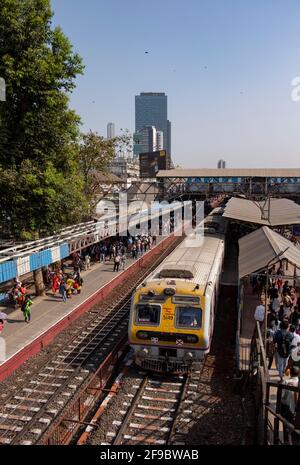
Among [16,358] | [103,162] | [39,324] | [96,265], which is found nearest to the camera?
[16,358]

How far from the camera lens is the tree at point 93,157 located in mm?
31672

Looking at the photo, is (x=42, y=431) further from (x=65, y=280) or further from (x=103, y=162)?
(x=103, y=162)

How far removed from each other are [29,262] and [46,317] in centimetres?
252

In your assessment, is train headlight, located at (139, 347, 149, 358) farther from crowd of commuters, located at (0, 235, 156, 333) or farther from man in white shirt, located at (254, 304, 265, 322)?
crowd of commuters, located at (0, 235, 156, 333)

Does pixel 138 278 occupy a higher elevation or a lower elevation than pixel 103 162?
lower

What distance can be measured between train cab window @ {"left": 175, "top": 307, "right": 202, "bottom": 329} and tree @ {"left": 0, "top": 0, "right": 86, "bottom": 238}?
8.29m

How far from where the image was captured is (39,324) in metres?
16.7

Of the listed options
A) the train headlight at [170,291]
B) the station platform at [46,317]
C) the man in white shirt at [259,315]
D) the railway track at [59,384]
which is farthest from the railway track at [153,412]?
the station platform at [46,317]

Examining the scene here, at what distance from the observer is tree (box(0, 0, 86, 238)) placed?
55.8ft

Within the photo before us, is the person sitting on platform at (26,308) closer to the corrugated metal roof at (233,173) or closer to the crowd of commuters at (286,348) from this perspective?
the crowd of commuters at (286,348)

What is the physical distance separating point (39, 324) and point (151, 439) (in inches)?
329

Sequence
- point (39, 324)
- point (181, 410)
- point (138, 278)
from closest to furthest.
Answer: point (181, 410), point (39, 324), point (138, 278)

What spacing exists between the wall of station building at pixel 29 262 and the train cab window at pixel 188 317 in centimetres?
664

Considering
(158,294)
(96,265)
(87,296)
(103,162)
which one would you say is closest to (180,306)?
(158,294)
